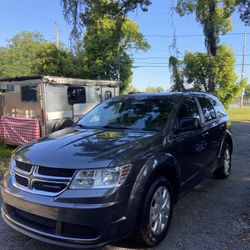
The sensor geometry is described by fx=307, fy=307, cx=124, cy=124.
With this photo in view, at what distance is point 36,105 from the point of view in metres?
8.67

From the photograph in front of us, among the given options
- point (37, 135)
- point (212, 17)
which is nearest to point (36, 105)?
point (37, 135)

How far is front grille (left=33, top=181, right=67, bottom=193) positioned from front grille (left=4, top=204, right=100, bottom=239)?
0.93ft

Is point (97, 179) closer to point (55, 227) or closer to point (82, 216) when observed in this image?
point (82, 216)

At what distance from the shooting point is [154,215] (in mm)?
3426

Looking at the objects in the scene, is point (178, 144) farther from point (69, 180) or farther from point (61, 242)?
point (61, 242)

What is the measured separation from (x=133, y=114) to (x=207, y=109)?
1.70 m

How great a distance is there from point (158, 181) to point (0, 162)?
214 inches

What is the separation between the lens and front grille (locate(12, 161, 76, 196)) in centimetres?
293

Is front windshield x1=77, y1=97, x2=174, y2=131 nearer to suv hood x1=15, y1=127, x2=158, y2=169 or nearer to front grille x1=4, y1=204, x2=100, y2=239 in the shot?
suv hood x1=15, y1=127, x2=158, y2=169

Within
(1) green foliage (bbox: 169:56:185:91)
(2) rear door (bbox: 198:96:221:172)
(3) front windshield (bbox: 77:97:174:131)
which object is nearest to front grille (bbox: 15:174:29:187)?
(3) front windshield (bbox: 77:97:174:131)

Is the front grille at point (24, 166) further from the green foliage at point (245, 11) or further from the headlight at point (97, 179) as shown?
the green foliage at point (245, 11)

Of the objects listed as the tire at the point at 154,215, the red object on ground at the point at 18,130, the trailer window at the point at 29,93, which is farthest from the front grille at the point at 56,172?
the trailer window at the point at 29,93

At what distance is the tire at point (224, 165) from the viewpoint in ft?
19.5

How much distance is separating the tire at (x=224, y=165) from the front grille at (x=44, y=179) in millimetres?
3740
